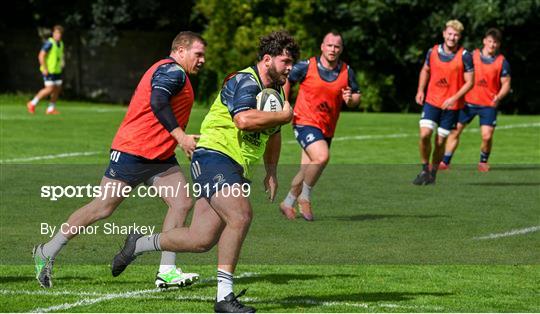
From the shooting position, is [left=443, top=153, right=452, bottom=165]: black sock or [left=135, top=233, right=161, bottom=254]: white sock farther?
[left=443, top=153, right=452, bottom=165]: black sock

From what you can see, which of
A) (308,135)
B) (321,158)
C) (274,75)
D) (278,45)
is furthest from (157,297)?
(308,135)

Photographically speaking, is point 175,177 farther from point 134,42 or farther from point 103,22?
point 134,42

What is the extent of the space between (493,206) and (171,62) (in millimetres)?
7082

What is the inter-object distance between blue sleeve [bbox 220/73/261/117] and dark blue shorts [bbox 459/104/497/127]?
1263cm

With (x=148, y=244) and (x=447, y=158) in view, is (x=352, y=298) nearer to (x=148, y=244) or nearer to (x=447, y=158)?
(x=148, y=244)

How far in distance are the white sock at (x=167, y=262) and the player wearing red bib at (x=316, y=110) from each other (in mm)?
4525

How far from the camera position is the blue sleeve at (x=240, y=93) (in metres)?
8.16

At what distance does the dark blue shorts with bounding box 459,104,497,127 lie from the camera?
2055 centimetres

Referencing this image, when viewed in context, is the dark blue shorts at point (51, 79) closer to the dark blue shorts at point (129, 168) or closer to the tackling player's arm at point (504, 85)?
the tackling player's arm at point (504, 85)

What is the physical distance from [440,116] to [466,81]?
31.2 inches

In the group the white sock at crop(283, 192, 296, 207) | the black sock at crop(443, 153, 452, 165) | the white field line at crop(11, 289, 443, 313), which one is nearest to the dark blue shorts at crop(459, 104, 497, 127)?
the black sock at crop(443, 153, 452, 165)

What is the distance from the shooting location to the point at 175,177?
31.9 ft

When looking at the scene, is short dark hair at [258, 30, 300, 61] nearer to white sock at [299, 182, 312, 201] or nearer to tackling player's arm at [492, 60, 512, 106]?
white sock at [299, 182, 312, 201]

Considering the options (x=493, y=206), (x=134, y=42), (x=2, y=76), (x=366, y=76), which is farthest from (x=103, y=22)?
(x=493, y=206)
